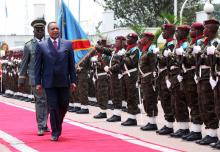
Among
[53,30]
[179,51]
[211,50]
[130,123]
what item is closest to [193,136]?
[179,51]

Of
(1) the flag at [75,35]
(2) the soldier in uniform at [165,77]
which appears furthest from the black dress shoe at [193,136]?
(1) the flag at [75,35]

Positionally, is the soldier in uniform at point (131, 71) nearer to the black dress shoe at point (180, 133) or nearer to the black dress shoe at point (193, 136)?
the black dress shoe at point (180, 133)

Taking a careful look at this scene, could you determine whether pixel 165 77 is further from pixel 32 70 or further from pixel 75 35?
pixel 75 35

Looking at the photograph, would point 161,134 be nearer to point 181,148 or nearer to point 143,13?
point 181,148

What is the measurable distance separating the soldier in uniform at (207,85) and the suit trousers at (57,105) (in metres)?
2.49

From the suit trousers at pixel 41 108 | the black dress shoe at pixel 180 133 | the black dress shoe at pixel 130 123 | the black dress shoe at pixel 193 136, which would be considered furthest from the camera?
the black dress shoe at pixel 130 123

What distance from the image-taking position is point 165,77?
40.6 ft

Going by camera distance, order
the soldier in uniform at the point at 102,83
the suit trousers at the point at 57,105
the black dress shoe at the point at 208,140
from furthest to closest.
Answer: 1. the soldier in uniform at the point at 102,83
2. the suit trousers at the point at 57,105
3. the black dress shoe at the point at 208,140

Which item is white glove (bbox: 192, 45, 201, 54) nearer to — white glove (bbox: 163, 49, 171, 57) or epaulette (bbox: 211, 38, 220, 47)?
epaulette (bbox: 211, 38, 220, 47)

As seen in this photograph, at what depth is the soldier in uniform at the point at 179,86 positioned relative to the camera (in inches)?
466

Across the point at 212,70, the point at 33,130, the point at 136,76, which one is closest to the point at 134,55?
the point at 136,76

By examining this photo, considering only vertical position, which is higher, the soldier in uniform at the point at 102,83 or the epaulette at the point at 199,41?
the epaulette at the point at 199,41

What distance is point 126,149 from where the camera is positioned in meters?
10.5

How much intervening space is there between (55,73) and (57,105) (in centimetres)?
57
